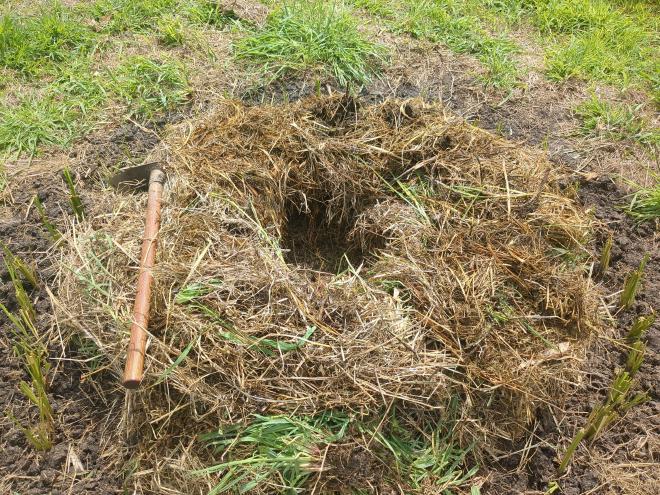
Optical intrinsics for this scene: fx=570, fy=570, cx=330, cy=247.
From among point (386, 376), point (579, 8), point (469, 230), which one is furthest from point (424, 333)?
point (579, 8)

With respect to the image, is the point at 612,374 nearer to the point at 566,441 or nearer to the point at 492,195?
the point at 566,441

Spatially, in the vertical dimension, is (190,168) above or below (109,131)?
above

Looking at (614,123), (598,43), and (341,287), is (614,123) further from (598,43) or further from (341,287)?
(341,287)

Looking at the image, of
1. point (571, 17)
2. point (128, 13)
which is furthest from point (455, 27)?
point (128, 13)

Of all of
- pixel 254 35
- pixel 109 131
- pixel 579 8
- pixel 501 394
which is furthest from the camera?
pixel 579 8

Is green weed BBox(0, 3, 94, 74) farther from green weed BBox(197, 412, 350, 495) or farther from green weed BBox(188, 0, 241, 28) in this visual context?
green weed BBox(197, 412, 350, 495)

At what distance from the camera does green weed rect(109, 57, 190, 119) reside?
3461mm

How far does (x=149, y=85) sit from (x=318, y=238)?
151 centimetres

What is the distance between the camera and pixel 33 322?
2521 millimetres

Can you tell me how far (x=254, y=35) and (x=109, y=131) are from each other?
121cm

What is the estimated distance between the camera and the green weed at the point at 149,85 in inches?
136

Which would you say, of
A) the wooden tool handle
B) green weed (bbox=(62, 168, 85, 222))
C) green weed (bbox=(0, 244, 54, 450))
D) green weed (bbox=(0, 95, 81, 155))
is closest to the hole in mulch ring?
the wooden tool handle

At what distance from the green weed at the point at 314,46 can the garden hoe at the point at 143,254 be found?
1168mm

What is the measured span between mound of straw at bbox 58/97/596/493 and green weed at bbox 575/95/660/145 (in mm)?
685
